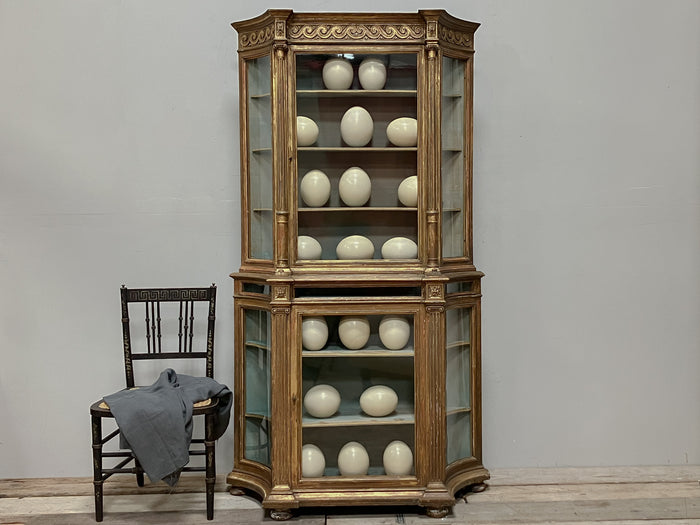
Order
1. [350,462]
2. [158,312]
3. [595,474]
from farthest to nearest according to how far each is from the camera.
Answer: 1. [595,474]
2. [158,312]
3. [350,462]

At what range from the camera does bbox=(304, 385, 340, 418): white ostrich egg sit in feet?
10.7

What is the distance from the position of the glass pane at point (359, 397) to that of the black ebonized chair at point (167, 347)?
42 cm

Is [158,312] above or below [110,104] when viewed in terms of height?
below

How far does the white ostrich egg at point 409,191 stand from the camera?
10.8 feet

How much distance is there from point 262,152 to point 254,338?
0.81 m

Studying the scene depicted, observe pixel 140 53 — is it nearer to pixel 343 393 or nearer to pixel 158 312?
pixel 158 312

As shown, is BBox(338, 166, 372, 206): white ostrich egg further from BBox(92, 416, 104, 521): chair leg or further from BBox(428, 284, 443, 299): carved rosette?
BBox(92, 416, 104, 521): chair leg

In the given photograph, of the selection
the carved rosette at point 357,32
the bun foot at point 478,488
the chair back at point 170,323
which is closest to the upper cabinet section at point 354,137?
the carved rosette at point 357,32

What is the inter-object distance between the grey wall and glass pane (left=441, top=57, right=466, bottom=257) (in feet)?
1.19

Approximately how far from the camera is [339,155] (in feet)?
10.9

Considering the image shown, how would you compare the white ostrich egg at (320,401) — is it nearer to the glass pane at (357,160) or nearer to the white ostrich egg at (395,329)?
the white ostrich egg at (395,329)

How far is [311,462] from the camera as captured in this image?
3.26m

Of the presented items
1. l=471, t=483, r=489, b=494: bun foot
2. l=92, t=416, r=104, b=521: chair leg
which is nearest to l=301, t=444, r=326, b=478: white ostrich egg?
l=471, t=483, r=489, b=494: bun foot

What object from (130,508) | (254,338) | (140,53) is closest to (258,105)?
(140,53)
